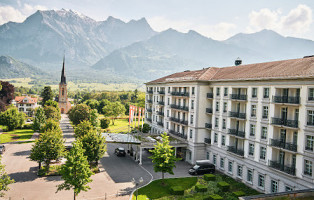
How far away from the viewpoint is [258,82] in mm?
34719

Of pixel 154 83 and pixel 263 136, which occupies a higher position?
pixel 154 83

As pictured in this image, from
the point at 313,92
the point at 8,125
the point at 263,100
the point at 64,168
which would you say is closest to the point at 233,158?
the point at 263,100

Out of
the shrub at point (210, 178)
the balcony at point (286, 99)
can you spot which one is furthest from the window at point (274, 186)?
the balcony at point (286, 99)

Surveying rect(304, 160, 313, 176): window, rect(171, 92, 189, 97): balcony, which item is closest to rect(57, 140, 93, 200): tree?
rect(304, 160, 313, 176): window

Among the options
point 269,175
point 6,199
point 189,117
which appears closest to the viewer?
point 6,199

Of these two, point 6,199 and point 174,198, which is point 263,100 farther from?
point 6,199

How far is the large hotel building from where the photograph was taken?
28.3 metres

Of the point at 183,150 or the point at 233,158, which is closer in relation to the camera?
the point at 233,158

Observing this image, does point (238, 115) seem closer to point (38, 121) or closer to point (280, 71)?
point (280, 71)

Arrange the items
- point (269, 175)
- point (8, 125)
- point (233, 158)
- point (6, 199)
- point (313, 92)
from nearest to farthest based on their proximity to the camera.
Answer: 1. point (313, 92)
2. point (6, 199)
3. point (269, 175)
4. point (233, 158)
5. point (8, 125)

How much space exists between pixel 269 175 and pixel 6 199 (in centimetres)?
3348

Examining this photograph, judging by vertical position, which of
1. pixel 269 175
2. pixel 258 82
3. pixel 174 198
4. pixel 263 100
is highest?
pixel 258 82

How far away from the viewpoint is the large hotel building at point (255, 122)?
28281 millimetres

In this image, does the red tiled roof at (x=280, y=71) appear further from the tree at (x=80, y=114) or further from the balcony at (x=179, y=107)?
the tree at (x=80, y=114)
